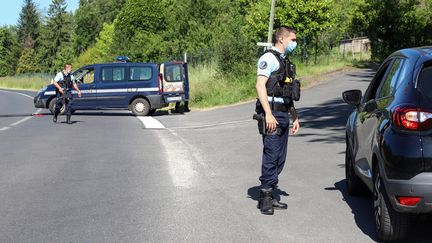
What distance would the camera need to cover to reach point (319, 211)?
248 inches

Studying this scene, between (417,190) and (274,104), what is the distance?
6.42ft

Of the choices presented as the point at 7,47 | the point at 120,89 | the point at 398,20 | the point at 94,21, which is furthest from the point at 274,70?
the point at 7,47

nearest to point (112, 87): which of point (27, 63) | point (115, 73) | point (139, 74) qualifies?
point (115, 73)

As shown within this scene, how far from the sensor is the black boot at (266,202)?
243 inches

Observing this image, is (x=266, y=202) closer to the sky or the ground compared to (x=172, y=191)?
closer to the sky

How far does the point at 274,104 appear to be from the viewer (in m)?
6.09

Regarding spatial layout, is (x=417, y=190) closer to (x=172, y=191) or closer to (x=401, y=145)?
(x=401, y=145)

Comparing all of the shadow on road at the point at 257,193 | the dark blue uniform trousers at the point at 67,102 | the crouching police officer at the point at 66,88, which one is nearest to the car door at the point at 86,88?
the dark blue uniform trousers at the point at 67,102

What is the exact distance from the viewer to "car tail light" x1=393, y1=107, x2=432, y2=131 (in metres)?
4.50

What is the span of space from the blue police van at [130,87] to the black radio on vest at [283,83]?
1709 cm

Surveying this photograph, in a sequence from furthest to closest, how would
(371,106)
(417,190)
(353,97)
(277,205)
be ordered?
(353,97), (277,205), (371,106), (417,190)

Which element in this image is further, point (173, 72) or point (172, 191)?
point (173, 72)

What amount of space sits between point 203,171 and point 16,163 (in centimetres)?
324

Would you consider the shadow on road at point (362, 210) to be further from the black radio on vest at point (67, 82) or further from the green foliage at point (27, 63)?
the green foliage at point (27, 63)
